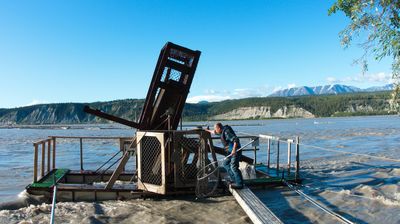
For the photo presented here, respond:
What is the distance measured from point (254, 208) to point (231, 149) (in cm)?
242

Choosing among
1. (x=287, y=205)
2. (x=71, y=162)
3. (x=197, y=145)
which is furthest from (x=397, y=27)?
(x=71, y=162)

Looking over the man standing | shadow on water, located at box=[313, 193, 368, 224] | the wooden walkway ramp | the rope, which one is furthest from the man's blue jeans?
shadow on water, located at box=[313, 193, 368, 224]

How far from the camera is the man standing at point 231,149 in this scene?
11.3 meters

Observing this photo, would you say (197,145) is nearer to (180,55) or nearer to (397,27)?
(180,55)

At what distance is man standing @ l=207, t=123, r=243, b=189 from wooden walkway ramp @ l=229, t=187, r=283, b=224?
395 mm

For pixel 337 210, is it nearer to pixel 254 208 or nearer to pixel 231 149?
pixel 254 208

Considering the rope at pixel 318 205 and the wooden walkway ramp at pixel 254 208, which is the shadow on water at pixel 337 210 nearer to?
the rope at pixel 318 205

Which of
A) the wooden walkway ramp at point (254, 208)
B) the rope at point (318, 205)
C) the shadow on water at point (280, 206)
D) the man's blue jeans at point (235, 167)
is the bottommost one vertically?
the shadow on water at point (280, 206)

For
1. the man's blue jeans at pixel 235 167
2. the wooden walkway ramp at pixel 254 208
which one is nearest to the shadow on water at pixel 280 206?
the wooden walkway ramp at pixel 254 208

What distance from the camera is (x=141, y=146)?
11.9 meters

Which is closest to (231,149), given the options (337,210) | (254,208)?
(254,208)

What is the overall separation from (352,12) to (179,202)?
7.11 m

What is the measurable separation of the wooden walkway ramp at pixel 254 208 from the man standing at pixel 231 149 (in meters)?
0.39

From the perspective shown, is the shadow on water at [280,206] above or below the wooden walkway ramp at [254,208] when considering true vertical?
below
